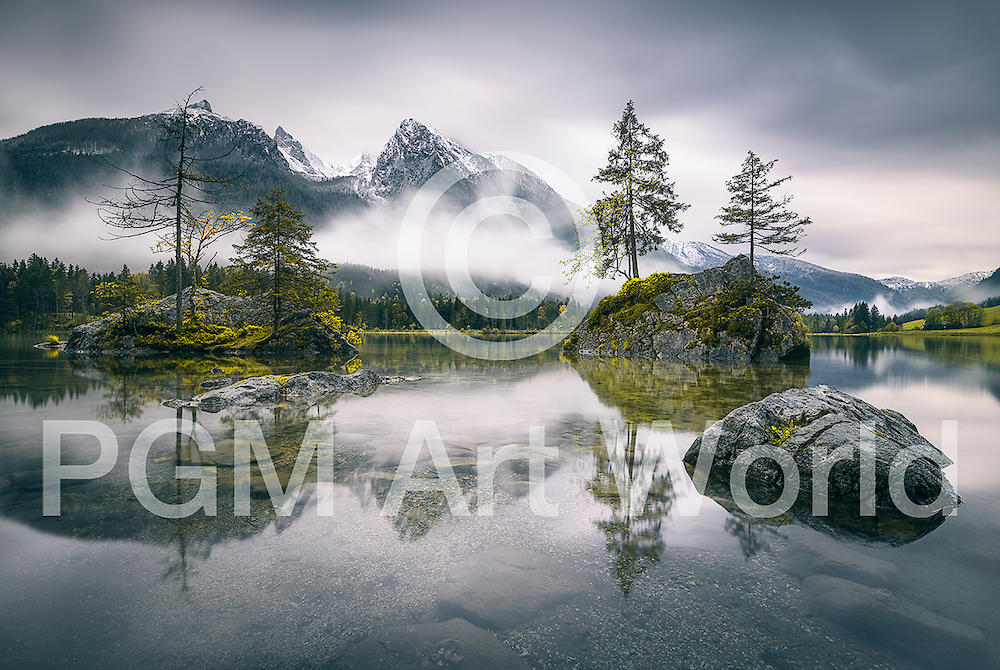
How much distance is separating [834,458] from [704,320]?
88.9ft

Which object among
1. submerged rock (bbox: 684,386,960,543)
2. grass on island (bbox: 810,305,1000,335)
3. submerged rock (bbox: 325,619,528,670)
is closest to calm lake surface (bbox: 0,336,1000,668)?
submerged rock (bbox: 325,619,528,670)

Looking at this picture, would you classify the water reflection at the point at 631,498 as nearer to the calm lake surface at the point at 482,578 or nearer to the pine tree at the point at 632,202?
the calm lake surface at the point at 482,578

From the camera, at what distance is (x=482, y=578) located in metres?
4.19

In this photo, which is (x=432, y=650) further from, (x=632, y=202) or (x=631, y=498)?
(x=632, y=202)

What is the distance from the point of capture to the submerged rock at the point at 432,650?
307 cm

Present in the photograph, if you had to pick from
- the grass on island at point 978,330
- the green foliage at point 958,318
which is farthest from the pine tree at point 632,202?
the green foliage at point 958,318

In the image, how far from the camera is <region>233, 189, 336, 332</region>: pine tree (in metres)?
31.4

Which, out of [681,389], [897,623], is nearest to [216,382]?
[681,389]

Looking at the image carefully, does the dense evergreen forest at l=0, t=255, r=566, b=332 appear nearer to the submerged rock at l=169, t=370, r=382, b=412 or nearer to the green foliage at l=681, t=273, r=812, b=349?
the green foliage at l=681, t=273, r=812, b=349

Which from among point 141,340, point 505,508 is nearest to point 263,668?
point 505,508

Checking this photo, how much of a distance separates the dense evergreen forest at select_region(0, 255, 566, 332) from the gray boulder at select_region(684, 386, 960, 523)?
69702mm

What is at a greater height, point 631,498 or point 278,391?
point 278,391

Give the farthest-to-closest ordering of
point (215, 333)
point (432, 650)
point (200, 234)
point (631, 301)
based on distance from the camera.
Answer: point (200, 234)
point (631, 301)
point (215, 333)
point (432, 650)

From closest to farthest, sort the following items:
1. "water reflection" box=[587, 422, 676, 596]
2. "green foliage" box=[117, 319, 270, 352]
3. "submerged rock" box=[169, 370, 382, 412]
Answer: "water reflection" box=[587, 422, 676, 596] → "submerged rock" box=[169, 370, 382, 412] → "green foliage" box=[117, 319, 270, 352]
